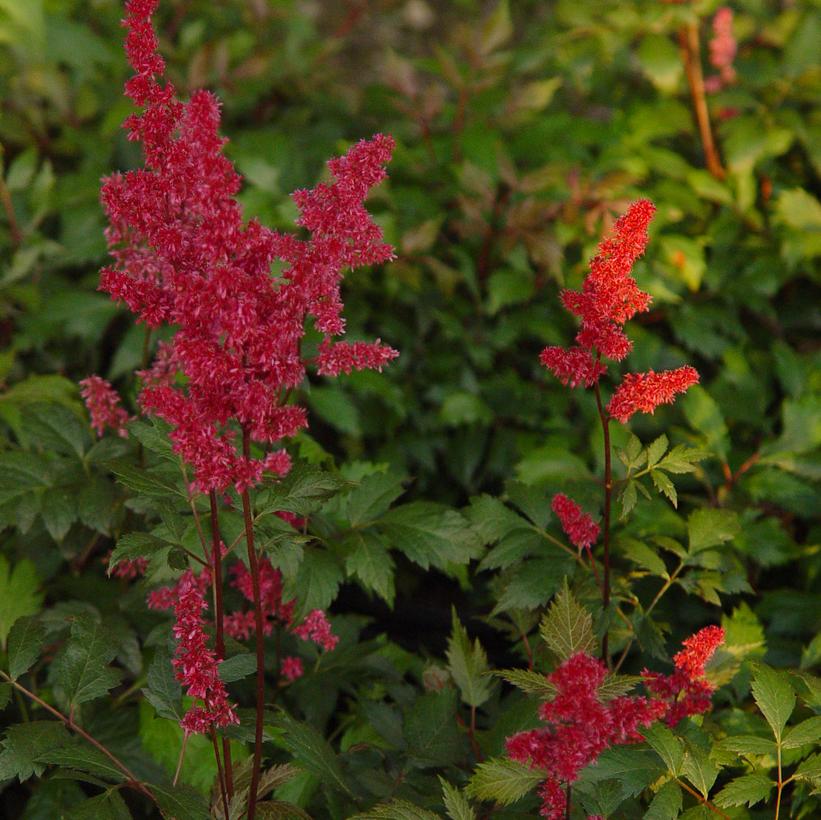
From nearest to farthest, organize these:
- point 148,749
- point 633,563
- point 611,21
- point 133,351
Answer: point 148,749 → point 633,563 → point 133,351 → point 611,21

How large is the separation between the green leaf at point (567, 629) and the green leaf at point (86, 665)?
68 centimetres

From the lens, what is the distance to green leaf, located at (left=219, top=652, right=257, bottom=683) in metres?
1.37

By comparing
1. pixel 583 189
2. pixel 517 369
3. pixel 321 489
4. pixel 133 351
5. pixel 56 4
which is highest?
pixel 56 4

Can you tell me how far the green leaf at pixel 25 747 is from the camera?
139 cm

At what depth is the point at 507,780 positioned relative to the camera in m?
1.38

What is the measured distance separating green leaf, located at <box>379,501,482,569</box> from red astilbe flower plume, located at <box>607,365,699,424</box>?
19.8 inches

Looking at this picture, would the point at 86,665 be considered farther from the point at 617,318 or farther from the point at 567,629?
the point at 617,318

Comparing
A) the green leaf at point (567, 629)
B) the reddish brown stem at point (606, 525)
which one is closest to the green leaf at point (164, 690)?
the green leaf at point (567, 629)

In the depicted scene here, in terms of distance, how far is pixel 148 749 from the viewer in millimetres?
1807

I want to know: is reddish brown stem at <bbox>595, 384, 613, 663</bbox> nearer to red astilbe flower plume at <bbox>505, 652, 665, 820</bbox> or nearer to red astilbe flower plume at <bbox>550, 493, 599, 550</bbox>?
red astilbe flower plume at <bbox>550, 493, 599, 550</bbox>

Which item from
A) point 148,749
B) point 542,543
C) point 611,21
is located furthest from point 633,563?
point 611,21

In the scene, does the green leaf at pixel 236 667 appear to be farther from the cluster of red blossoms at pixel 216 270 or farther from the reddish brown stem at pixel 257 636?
the cluster of red blossoms at pixel 216 270

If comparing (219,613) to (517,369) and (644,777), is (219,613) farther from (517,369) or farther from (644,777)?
(517,369)

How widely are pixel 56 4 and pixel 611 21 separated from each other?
5.98 ft
